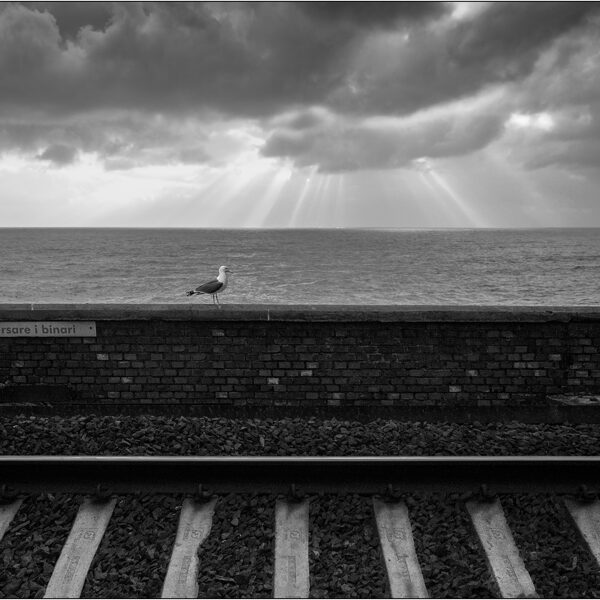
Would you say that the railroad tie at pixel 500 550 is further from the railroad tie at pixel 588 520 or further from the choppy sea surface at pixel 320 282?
the choppy sea surface at pixel 320 282

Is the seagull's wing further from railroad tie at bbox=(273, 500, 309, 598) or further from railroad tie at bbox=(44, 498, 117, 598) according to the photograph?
railroad tie at bbox=(273, 500, 309, 598)

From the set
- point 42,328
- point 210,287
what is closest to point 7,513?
point 42,328

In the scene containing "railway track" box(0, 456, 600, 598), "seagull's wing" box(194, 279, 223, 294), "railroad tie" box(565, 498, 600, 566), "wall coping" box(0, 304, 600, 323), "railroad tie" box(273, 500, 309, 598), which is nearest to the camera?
"railroad tie" box(273, 500, 309, 598)

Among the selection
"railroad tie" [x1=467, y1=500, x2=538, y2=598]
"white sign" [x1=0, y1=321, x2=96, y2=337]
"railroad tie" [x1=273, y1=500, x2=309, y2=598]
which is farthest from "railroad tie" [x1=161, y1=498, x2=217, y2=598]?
"white sign" [x1=0, y1=321, x2=96, y2=337]

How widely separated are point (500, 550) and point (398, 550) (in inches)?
25.2

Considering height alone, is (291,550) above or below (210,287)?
below

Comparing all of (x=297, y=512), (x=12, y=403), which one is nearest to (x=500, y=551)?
(x=297, y=512)

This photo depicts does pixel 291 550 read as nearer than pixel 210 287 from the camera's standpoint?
Yes

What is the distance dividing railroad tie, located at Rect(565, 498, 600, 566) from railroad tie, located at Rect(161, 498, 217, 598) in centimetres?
242

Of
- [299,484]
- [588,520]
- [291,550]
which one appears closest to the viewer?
[291,550]

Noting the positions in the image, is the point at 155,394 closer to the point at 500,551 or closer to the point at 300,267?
the point at 500,551

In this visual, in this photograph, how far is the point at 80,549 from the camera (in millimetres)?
3662

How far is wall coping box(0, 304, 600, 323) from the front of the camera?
653cm

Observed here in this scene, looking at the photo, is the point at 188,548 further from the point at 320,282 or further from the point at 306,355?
the point at 320,282
